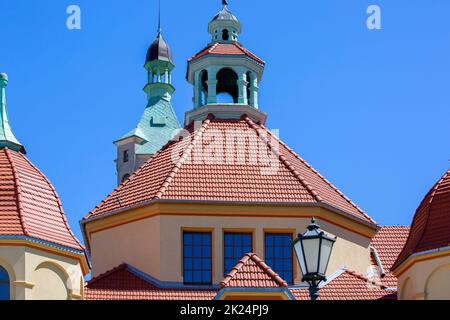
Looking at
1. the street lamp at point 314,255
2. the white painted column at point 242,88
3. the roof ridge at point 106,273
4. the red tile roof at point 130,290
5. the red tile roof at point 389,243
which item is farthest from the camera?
the white painted column at point 242,88

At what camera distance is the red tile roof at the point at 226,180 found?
39.8m

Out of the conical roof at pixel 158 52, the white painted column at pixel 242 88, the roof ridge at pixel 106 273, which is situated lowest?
the roof ridge at pixel 106 273

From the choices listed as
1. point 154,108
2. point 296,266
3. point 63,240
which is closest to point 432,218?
point 296,266

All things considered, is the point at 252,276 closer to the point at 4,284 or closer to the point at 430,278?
the point at 430,278

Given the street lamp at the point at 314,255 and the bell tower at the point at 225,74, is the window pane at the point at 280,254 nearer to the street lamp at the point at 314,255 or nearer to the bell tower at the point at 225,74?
the bell tower at the point at 225,74

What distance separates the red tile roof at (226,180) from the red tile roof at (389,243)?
2.11 meters

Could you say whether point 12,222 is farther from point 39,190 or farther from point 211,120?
point 211,120

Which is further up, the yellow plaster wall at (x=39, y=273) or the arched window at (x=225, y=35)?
the arched window at (x=225, y=35)

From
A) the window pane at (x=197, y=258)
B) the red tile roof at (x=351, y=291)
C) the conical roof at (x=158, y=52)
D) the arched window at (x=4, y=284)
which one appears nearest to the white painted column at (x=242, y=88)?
the window pane at (x=197, y=258)

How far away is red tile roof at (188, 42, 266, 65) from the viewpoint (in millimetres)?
46375

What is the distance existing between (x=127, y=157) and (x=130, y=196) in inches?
1959

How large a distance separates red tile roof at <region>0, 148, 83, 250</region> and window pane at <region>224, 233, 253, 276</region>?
6.31m

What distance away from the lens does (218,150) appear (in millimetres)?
41969

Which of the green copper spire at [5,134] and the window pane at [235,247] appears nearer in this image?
the green copper spire at [5,134]
